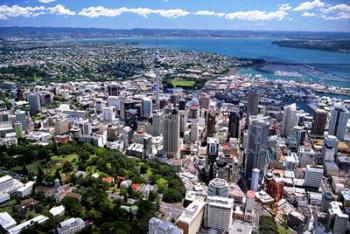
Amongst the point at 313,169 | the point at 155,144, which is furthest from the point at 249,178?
the point at 155,144

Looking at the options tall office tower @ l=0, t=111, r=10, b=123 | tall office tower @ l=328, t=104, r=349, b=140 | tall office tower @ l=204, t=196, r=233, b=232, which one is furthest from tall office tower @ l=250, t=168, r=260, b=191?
tall office tower @ l=0, t=111, r=10, b=123

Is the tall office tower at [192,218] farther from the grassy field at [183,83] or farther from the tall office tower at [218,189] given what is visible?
the grassy field at [183,83]

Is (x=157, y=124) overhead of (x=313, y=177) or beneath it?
overhead

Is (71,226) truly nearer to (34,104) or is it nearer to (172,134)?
(172,134)

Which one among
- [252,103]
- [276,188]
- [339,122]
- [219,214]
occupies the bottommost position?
[276,188]

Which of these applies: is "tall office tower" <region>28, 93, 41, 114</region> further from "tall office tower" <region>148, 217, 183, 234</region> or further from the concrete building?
"tall office tower" <region>148, 217, 183, 234</region>

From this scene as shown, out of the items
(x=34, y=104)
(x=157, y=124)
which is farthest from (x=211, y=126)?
(x=34, y=104)

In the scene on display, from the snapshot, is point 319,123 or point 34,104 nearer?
point 319,123
